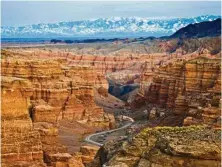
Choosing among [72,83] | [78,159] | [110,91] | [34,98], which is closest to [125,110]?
[72,83]

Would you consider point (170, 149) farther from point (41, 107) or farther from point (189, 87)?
point (189, 87)

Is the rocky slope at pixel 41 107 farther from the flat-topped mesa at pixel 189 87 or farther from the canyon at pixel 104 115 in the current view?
the flat-topped mesa at pixel 189 87

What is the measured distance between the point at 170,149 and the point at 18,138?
73.7ft

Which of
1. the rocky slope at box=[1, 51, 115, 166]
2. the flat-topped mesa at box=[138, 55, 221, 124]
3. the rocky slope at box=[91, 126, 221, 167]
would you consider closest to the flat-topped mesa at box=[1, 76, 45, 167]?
the rocky slope at box=[1, 51, 115, 166]

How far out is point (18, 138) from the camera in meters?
37.4

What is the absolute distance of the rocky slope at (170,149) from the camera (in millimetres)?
16219

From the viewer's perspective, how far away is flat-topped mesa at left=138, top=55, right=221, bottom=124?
2309 inches

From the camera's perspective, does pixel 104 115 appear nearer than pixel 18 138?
No

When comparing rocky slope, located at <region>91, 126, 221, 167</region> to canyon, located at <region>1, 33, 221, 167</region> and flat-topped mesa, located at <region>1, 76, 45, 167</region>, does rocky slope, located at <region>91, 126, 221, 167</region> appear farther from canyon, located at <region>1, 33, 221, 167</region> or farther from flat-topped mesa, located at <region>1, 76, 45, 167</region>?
flat-topped mesa, located at <region>1, 76, 45, 167</region>

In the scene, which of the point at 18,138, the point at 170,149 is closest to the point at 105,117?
the point at 18,138

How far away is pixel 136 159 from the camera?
56.0 feet

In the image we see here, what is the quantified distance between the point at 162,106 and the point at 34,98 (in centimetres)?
2151

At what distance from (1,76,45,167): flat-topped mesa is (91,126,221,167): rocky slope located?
18.7 metres

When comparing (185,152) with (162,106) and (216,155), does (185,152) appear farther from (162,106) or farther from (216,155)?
(162,106)
